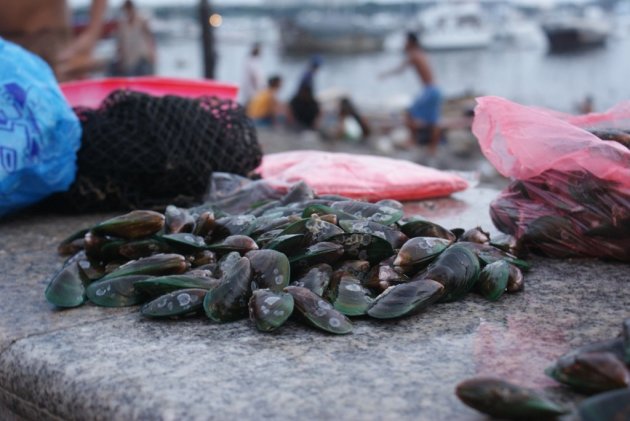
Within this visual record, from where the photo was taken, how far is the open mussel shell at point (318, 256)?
2668 mm

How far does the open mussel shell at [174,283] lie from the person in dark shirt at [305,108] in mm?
17168

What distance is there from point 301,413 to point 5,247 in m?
2.51

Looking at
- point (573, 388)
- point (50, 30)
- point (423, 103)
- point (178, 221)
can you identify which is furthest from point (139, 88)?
point (423, 103)

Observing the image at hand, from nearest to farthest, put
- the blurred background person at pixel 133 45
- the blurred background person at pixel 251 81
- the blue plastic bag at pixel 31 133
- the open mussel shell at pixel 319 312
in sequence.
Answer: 1. the open mussel shell at pixel 319 312
2. the blue plastic bag at pixel 31 133
3. the blurred background person at pixel 133 45
4. the blurred background person at pixel 251 81

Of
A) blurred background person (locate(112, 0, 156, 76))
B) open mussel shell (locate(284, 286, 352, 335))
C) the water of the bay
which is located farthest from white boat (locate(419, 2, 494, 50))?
open mussel shell (locate(284, 286, 352, 335))

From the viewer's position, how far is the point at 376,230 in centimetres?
282

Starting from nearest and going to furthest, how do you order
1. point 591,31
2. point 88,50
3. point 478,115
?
point 478,115, point 88,50, point 591,31

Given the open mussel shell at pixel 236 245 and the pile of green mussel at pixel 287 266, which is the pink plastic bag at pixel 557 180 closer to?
the pile of green mussel at pixel 287 266

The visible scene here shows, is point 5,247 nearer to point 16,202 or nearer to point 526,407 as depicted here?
point 16,202

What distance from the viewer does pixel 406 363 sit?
6.95 ft

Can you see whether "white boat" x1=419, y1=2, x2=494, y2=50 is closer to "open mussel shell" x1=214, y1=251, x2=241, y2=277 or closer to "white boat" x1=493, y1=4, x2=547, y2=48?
"white boat" x1=493, y1=4, x2=547, y2=48

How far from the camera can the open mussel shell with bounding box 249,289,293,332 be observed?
7.72ft

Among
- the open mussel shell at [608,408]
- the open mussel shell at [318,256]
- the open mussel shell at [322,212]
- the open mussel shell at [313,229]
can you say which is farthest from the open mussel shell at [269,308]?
the open mussel shell at [608,408]

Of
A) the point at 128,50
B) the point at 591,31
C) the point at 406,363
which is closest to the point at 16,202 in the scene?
the point at 406,363
